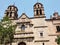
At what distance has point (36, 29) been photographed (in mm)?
29453

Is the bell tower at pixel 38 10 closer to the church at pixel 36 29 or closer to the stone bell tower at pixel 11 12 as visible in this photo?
the church at pixel 36 29

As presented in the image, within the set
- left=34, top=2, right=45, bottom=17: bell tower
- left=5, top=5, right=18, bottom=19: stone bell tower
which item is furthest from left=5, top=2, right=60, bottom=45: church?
left=5, top=5, right=18, bottom=19: stone bell tower

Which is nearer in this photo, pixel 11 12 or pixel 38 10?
pixel 38 10

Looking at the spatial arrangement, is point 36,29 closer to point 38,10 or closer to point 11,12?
→ point 38,10

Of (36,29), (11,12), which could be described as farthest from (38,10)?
(11,12)

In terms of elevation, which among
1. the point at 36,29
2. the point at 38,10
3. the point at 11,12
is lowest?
the point at 36,29

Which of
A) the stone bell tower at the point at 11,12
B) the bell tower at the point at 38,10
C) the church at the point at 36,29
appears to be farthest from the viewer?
the stone bell tower at the point at 11,12

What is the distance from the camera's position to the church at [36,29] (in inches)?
1134

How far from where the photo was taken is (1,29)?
2428 centimetres

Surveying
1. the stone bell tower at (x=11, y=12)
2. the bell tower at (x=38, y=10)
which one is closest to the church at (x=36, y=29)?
the bell tower at (x=38, y=10)

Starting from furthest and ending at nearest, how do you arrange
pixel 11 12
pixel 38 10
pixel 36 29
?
pixel 11 12, pixel 38 10, pixel 36 29

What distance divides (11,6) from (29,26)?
4.94 meters

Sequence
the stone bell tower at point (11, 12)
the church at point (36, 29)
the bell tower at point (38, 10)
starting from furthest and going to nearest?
the stone bell tower at point (11, 12), the bell tower at point (38, 10), the church at point (36, 29)

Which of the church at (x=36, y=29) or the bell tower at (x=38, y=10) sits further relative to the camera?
the bell tower at (x=38, y=10)
